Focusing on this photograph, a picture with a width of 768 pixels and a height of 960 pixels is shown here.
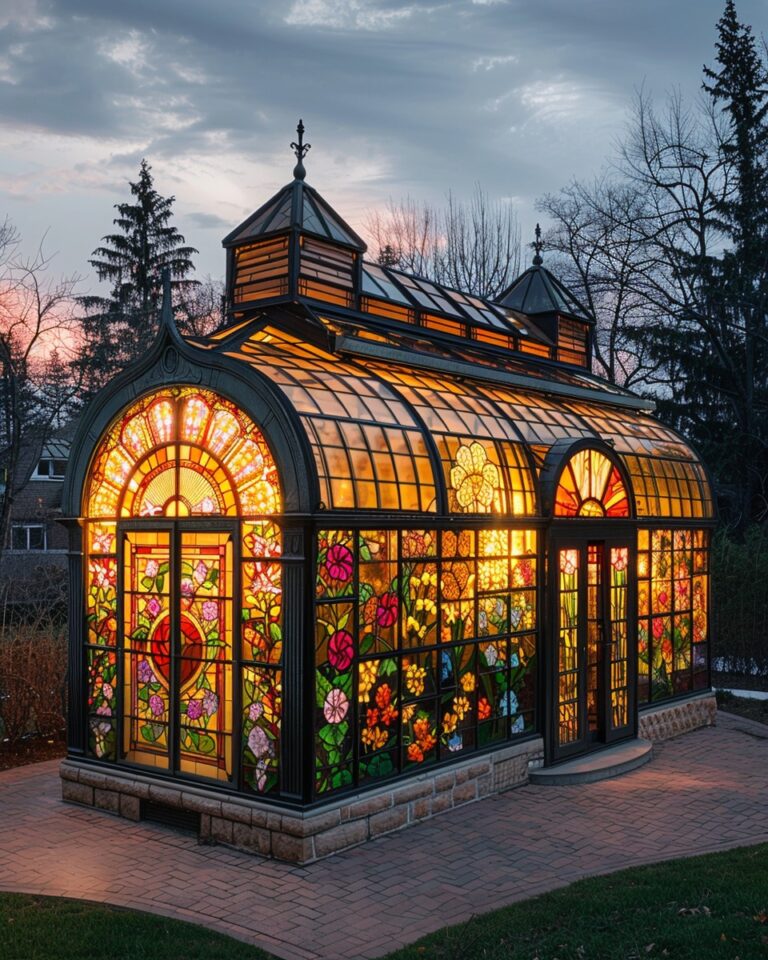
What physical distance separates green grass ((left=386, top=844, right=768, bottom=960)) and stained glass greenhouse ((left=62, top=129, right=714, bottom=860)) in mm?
2012

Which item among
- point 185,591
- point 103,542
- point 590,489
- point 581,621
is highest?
point 590,489

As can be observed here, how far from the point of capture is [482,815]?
9.16 metres

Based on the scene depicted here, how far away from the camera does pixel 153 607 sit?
897cm

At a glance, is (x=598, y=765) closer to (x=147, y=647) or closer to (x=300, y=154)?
(x=147, y=647)

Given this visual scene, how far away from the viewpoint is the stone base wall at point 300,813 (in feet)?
25.6

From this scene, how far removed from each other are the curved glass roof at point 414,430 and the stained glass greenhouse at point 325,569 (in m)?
0.03

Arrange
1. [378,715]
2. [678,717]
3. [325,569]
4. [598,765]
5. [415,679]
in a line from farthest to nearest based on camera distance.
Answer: [678,717] < [598,765] < [415,679] < [378,715] < [325,569]

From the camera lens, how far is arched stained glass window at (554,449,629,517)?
1105cm

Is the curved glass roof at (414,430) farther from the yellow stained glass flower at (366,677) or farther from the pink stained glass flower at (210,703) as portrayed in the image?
the pink stained glass flower at (210,703)

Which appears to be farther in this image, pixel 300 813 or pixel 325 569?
pixel 325 569

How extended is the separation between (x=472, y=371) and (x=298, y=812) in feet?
19.0

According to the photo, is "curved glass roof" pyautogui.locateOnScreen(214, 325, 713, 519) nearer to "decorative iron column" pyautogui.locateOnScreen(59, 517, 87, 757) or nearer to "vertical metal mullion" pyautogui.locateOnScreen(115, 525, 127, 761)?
"vertical metal mullion" pyautogui.locateOnScreen(115, 525, 127, 761)

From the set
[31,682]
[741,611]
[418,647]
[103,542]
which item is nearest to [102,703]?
[103,542]

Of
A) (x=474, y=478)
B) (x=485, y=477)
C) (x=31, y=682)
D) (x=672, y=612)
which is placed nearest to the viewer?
(x=474, y=478)
